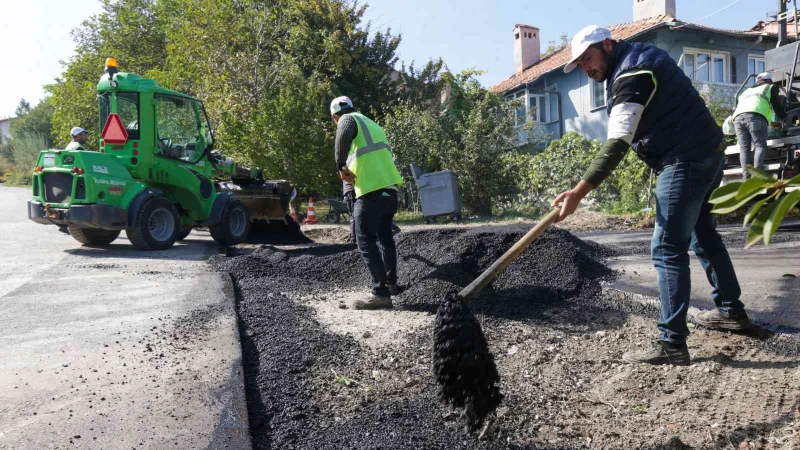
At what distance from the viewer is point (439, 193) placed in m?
14.1

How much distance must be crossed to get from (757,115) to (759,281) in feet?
17.2

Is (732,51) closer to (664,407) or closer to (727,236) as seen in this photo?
(727,236)

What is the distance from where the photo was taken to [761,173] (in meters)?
1.19

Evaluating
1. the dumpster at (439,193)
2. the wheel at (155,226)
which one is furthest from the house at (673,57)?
the wheel at (155,226)

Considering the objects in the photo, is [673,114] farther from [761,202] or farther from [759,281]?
[759,281]

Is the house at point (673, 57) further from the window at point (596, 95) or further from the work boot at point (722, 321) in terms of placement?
the work boot at point (722, 321)

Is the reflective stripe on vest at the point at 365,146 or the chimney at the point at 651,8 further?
the chimney at the point at 651,8

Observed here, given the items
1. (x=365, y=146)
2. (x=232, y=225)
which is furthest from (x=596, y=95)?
(x=365, y=146)

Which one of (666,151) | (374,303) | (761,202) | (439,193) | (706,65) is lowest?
(374,303)

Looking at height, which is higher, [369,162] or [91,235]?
[369,162]

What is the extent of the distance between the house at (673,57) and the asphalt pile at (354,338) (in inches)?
513

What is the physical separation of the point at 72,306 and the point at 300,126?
35.9ft

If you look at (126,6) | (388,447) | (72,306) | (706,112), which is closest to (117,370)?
(388,447)

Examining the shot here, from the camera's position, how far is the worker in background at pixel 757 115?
8.95 meters
